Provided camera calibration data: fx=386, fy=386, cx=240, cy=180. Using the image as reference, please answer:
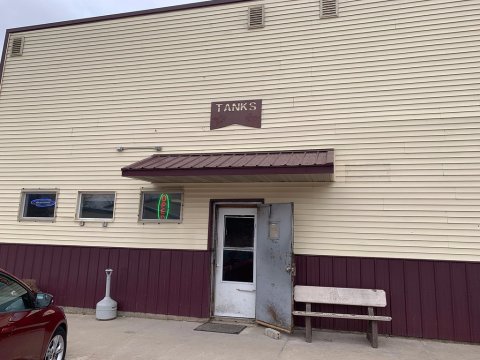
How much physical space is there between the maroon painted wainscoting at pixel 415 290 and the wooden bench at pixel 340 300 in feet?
1.23

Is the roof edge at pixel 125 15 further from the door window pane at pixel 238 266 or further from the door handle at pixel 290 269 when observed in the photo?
the door handle at pixel 290 269

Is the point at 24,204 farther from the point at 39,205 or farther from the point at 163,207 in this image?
the point at 163,207

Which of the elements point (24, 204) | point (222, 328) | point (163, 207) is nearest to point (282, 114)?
point (163, 207)

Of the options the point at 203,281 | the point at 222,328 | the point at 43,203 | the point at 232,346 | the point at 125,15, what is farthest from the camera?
the point at 125,15

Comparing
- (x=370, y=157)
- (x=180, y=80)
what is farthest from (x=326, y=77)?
(x=180, y=80)

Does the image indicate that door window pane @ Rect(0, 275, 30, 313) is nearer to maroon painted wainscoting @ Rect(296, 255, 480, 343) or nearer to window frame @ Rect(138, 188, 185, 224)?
window frame @ Rect(138, 188, 185, 224)

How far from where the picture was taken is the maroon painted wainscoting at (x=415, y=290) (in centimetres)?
635

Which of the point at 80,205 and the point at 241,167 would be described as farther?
the point at 80,205

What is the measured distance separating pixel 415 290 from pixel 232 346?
128 inches

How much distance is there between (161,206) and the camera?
7996mm

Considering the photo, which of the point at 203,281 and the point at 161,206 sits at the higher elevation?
the point at 161,206

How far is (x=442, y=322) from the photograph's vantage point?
6387mm

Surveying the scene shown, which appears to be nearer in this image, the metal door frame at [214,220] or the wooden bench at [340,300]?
the wooden bench at [340,300]

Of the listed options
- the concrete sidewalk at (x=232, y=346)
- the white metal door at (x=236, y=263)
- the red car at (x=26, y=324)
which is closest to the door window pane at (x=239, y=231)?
the white metal door at (x=236, y=263)
